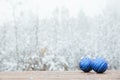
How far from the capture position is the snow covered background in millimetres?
4414

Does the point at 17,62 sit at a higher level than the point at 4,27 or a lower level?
lower

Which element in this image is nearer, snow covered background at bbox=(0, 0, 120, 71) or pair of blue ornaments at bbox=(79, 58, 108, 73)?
pair of blue ornaments at bbox=(79, 58, 108, 73)

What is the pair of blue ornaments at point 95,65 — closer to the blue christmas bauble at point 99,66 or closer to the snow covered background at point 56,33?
the blue christmas bauble at point 99,66

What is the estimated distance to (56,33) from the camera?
14.6 ft

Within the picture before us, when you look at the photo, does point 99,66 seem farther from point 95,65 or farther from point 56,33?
point 56,33

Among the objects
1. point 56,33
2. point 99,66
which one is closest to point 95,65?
point 99,66

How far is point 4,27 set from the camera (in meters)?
4.39

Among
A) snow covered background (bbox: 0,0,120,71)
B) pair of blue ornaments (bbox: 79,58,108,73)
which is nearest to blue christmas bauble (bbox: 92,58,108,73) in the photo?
pair of blue ornaments (bbox: 79,58,108,73)

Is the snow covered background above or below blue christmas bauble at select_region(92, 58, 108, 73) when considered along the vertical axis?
above

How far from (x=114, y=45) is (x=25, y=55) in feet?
3.96

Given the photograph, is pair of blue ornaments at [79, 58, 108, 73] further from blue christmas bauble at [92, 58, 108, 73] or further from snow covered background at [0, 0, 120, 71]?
snow covered background at [0, 0, 120, 71]

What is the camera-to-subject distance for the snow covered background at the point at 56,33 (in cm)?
441

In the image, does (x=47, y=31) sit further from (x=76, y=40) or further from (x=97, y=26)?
(x=97, y=26)

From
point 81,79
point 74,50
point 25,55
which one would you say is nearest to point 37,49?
point 25,55
